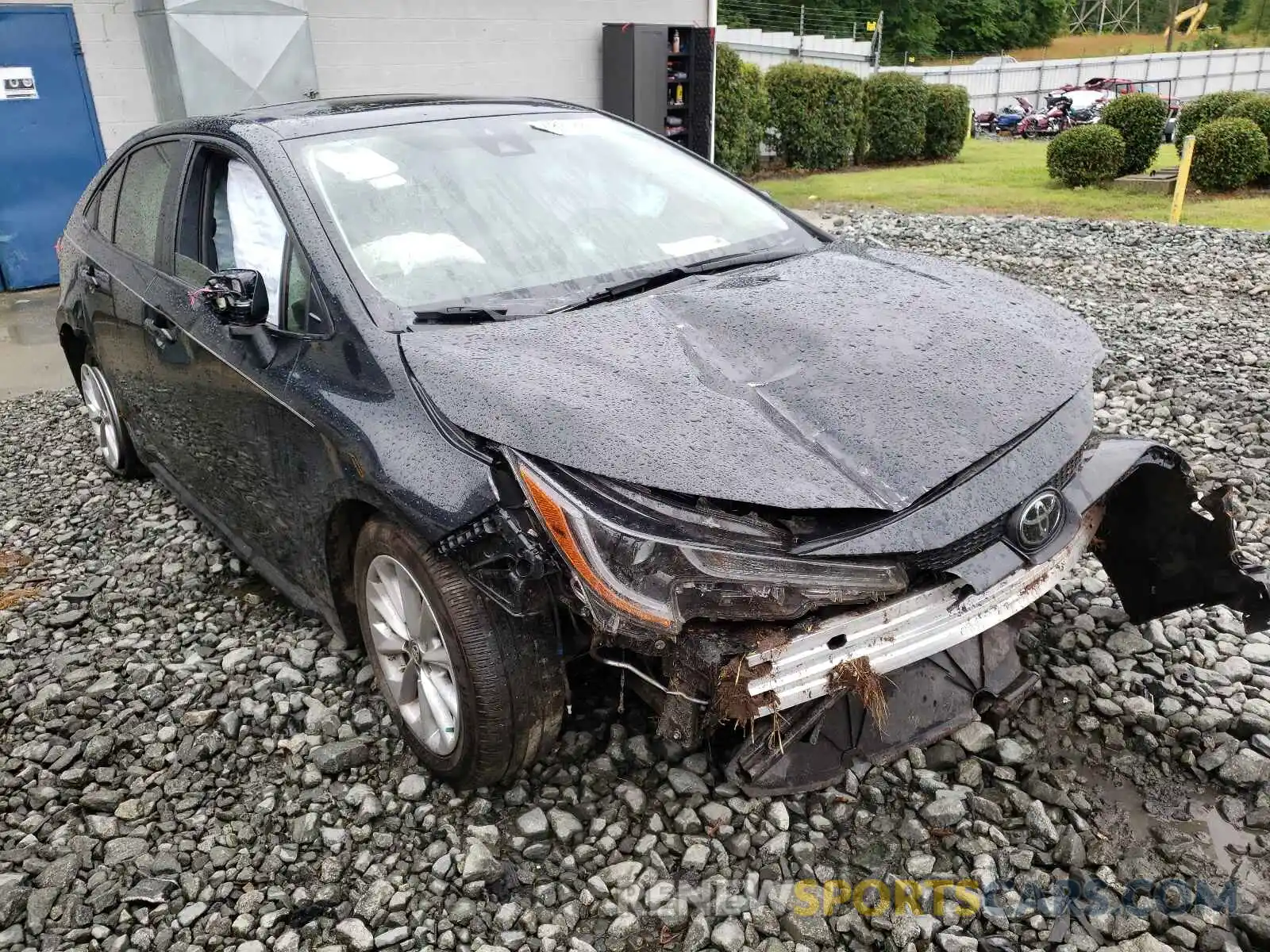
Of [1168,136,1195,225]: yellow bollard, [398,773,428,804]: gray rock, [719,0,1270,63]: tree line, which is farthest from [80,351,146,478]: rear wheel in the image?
[719,0,1270,63]: tree line

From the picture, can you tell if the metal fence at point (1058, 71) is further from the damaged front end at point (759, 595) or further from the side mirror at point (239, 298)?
the damaged front end at point (759, 595)

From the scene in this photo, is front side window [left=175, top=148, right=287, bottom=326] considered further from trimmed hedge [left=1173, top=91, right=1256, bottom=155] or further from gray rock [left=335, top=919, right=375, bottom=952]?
trimmed hedge [left=1173, top=91, right=1256, bottom=155]

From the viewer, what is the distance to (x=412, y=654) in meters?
2.65

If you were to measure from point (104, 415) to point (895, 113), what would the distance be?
1788 cm

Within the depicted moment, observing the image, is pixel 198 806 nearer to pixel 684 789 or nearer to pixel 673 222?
pixel 684 789

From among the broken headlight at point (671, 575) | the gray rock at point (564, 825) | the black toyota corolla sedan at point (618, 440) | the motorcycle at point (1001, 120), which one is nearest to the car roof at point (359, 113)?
the black toyota corolla sedan at point (618, 440)

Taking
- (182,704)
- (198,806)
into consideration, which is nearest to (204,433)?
(182,704)

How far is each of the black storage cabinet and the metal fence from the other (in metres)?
21.6

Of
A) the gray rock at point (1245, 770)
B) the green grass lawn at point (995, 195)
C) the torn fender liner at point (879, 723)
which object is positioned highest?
the torn fender liner at point (879, 723)

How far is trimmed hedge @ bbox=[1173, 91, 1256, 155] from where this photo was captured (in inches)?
542

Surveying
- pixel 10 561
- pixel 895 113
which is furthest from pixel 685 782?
pixel 895 113

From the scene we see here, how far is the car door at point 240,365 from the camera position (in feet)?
8.98

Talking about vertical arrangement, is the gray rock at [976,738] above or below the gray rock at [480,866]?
above

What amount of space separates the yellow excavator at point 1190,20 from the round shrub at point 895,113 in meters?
61.1
